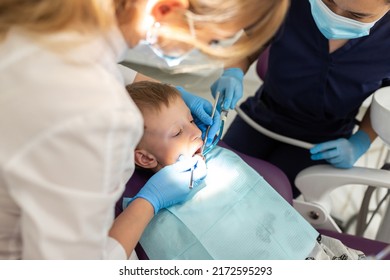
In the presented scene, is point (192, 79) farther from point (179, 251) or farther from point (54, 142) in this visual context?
point (54, 142)

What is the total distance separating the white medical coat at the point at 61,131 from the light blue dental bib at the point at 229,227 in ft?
1.46

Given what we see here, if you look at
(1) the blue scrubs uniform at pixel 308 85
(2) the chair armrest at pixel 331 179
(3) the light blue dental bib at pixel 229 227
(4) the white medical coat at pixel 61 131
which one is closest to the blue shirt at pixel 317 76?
(1) the blue scrubs uniform at pixel 308 85

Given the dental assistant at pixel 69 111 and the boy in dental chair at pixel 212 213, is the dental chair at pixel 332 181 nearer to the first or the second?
the boy in dental chair at pixel 212 213

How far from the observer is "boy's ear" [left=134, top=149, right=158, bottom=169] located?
1256 mm

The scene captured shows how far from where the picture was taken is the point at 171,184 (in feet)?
3.75

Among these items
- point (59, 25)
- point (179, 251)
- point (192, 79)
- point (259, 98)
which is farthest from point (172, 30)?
point (192, 79)

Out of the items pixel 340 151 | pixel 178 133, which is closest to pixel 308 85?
pixel 340 151

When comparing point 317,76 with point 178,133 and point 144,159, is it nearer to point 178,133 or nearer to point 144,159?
point 178,133

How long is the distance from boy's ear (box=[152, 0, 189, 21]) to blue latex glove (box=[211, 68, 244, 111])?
684mm

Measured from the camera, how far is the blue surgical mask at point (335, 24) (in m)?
1.21

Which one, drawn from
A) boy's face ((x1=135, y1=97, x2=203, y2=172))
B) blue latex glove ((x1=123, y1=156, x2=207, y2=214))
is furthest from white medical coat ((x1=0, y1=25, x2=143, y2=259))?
boy's face ((x1=135, y1=97, x2=203, y2=172))

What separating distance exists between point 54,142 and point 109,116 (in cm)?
9

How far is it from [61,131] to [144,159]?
2.04ft

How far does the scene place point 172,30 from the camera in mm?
833
